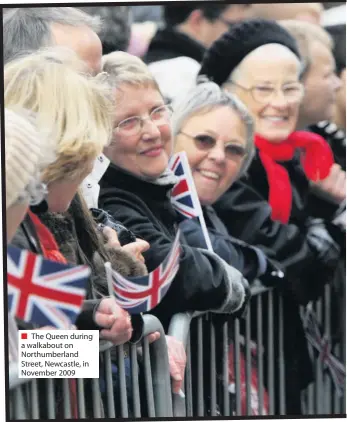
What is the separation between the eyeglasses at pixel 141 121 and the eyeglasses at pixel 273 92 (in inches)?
12.5

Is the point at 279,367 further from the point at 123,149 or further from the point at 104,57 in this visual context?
the point at 104,57

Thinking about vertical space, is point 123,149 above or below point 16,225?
above

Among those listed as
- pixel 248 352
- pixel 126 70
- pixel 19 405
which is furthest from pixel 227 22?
pixel 19 405

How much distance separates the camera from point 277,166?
381cm

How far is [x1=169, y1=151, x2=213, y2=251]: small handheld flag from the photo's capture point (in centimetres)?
370

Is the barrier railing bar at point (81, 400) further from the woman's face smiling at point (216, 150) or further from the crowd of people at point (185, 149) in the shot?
the woman's face smiling at point (216, 150)

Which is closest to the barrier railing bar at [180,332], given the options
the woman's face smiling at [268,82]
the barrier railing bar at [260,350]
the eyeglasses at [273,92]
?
the barrier railing bar at [260,350]

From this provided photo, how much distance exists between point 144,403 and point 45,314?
56 cm

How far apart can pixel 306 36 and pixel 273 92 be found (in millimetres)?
268

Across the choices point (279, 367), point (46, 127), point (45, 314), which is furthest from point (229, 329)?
point (46, 127)

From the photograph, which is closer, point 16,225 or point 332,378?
point 16,225

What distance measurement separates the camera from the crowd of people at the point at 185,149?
3486 millimetres

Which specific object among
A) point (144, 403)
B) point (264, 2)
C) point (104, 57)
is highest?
point (264, 2)

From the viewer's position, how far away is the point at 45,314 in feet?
11.5
